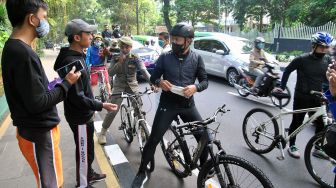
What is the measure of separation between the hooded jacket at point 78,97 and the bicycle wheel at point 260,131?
2.58 m

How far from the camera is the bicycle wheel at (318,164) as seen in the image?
146 inches

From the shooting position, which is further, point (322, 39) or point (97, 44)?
point (97, 44)

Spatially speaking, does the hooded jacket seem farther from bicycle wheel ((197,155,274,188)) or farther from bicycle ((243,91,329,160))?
bicycle ((243,91,329,160))

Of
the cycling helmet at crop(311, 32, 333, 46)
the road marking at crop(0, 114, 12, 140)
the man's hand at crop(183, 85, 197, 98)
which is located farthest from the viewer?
the road marking at crop(0, 114, 12, 140)

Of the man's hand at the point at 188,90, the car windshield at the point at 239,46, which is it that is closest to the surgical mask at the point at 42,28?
the man's hand at the point at 188,90

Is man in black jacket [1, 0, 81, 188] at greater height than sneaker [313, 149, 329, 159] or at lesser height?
greater

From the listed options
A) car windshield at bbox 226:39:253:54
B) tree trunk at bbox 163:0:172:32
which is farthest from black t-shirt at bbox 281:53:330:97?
tree trunk at bbox 163:0:172:32

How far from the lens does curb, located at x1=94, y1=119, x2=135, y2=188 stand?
3.92 meters

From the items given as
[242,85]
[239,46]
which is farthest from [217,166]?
A: [239,46]

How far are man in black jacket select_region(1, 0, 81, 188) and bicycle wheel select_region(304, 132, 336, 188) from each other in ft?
9.52

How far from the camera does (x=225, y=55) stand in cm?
1077

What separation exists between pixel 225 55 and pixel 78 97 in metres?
8.37

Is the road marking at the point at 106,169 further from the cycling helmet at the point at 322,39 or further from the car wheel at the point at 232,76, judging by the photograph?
the car wheel at the point at 232,76

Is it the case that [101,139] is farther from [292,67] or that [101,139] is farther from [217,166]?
[292,67]
